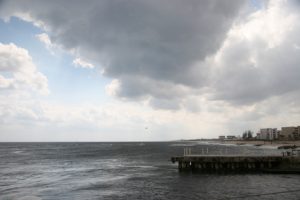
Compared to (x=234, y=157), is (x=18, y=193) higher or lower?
lower

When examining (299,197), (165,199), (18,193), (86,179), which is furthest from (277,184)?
(18,193)

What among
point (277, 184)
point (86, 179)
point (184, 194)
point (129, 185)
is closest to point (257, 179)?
point (277, 184)

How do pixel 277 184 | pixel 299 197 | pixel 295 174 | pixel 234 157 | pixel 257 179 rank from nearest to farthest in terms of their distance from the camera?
pixel 299 197
pixel 277 184
pixel 257 179
pixel 295 174
pixel 234 157

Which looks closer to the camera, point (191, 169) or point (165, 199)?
point (165, 199)

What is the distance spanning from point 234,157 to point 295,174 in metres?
10.4

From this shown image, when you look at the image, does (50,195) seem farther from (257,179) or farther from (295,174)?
(295,174)

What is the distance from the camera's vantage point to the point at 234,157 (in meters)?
57.4

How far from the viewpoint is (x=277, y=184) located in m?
42.0

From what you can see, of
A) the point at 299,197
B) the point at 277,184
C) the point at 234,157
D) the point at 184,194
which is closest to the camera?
the point at 299,197

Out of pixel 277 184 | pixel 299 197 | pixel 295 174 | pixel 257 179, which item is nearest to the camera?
pixel 299 197

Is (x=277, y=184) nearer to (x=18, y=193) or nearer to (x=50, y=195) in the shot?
(x=50, y=195)

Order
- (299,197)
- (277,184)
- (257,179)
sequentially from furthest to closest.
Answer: (257,179) → (277,184) → (299,197)

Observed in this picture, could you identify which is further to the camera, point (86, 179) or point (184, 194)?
point (86, 179)

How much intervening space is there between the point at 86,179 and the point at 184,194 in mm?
19757
